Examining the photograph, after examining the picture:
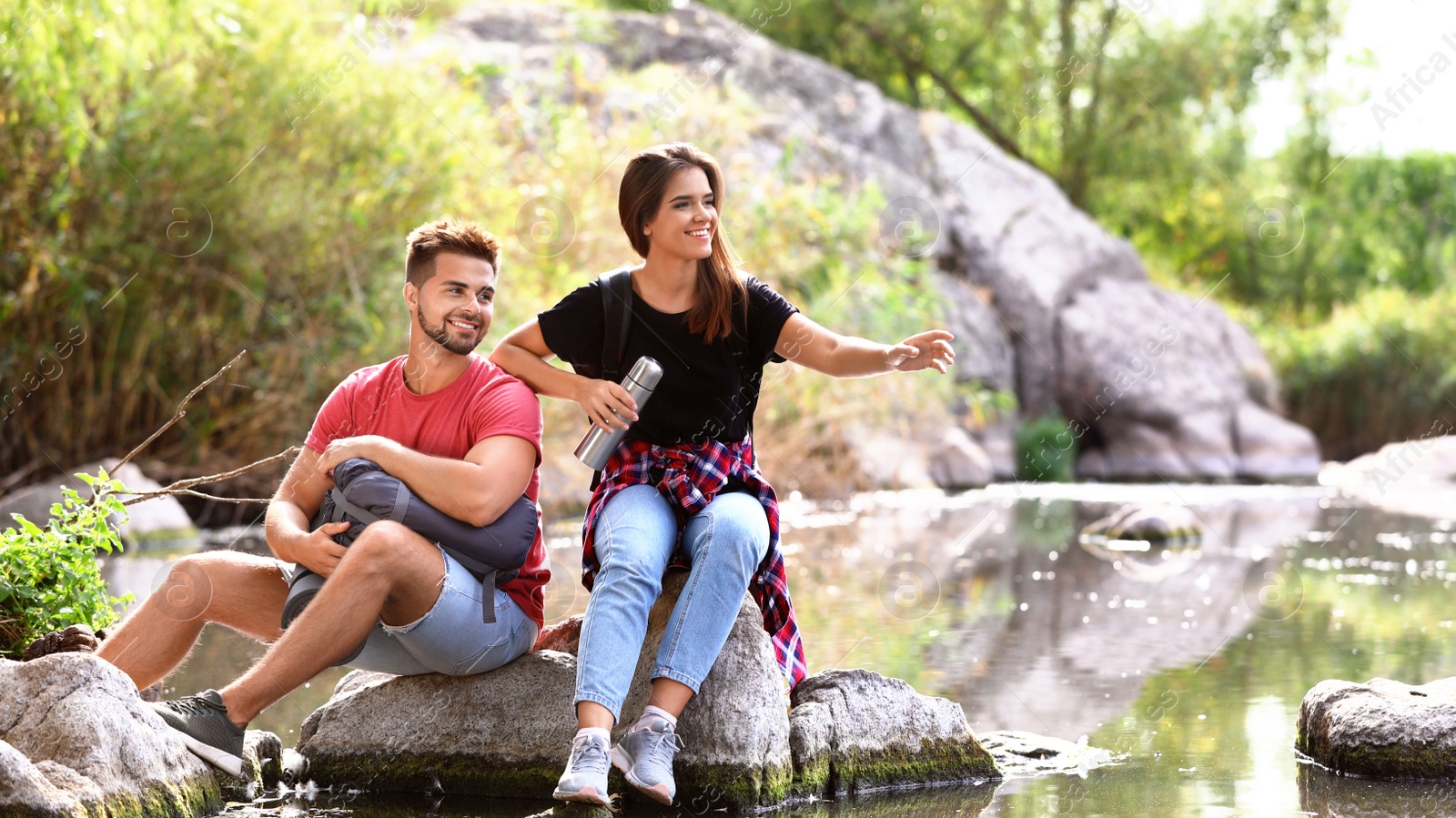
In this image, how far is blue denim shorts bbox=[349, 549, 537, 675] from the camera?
3.38m

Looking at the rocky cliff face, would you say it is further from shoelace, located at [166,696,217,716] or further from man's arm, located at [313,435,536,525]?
shoelace, located at [166,696,217,716]

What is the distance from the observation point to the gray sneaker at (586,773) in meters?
3.02

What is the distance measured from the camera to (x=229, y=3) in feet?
29.4

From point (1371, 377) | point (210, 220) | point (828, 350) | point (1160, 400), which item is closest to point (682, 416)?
point (828, 350)

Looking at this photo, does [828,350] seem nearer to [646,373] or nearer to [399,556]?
[646,373]

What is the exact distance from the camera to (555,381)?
146 inches

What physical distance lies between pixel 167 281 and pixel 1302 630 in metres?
7.44

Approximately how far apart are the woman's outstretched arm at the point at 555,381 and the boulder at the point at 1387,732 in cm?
199

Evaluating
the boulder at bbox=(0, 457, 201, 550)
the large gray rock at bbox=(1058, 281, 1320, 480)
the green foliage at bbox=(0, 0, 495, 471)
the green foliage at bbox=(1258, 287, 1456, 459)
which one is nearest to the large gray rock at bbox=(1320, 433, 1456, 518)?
the large gray rock at bbox=(1058, 281, 1320, 480)

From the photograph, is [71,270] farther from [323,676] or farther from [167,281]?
[323,676]

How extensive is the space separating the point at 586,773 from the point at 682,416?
0.98 m

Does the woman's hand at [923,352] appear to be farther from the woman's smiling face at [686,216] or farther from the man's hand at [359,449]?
the man's hand at [359,449]

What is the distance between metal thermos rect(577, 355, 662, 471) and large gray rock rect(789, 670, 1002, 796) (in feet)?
2.60

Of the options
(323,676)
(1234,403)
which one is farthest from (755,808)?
(1234,403)
